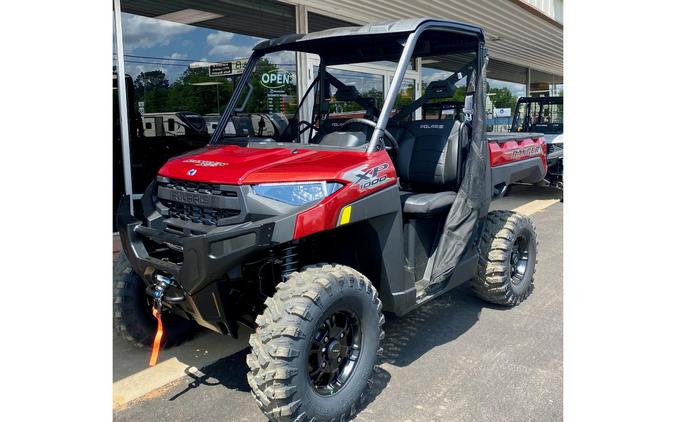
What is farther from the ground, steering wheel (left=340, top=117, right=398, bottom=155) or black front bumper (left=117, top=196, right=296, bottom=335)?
steering wheel (left=340, top=117, right=398, bottom=155)

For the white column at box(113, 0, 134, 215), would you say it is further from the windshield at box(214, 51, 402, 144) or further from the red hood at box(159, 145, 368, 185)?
the red hood at box(159, 145, 368, 185)

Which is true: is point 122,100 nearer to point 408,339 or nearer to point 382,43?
point 382,43

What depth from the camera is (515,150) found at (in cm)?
484

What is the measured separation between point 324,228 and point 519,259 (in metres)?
2.64

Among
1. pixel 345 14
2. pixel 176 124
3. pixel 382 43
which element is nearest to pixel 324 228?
pixel 382 43

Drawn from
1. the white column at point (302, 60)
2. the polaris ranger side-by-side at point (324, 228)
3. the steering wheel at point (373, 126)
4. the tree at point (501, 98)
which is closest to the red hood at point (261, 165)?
the polaris ranger side-by-side at point (324, 228)

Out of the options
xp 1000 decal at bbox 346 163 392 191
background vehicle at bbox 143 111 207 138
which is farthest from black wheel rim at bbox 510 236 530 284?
background vehicle at bbox 143 111 207 138

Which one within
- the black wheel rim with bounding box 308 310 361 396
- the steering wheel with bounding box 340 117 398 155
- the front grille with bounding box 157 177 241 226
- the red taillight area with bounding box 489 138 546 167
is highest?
the steering wheel with bounding box 340 117 398 155

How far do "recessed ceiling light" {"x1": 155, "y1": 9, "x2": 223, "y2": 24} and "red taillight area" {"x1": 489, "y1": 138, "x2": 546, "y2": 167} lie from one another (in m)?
4.36

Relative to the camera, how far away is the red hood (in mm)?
2961

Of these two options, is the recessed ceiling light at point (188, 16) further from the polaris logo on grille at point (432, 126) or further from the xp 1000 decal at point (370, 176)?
the xp 1000 decal at point (370, 176)

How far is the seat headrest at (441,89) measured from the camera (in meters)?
3.90

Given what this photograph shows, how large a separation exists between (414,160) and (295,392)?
1999 mm

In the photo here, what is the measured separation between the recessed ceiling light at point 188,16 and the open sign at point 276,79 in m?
1.04
